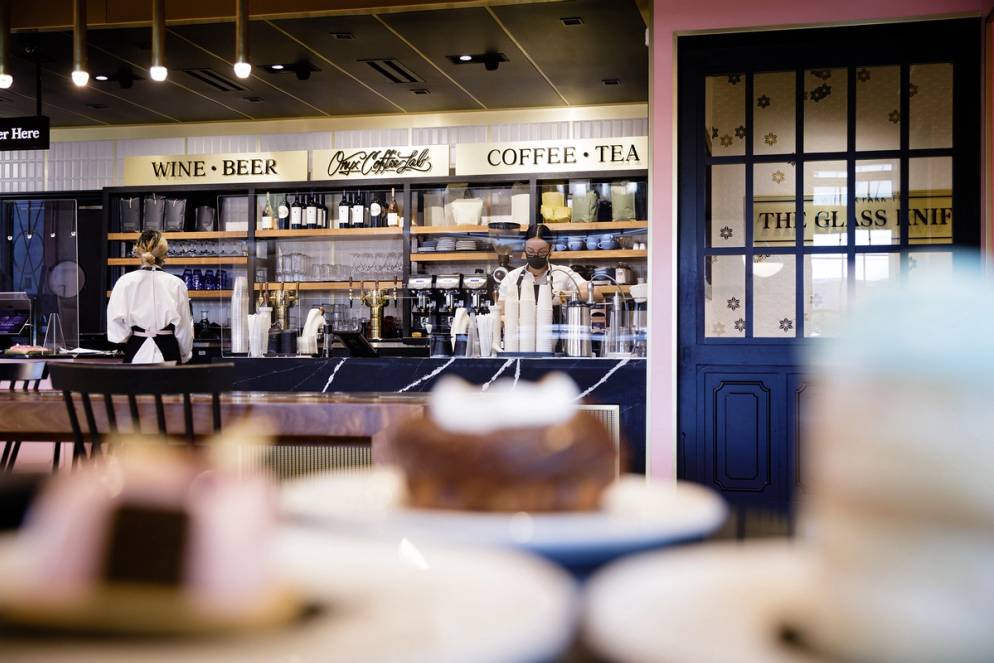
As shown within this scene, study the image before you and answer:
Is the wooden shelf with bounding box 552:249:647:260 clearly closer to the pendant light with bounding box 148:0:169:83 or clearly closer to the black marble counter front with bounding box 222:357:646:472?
the black marble counter front with bounding box 222:357:646:472

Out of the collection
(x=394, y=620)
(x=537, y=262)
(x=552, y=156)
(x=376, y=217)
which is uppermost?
(x=552, y=156)

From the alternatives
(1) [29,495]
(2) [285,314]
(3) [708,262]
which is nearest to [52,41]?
(2) [285,314]

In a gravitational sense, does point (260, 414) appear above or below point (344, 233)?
below

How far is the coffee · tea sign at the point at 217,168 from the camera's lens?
807cm

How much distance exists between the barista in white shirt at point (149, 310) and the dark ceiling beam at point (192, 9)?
154 cm

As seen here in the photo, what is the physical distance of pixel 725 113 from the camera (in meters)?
4.39

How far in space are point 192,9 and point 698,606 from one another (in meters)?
6.12

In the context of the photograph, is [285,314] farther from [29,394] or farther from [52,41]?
[52,41]

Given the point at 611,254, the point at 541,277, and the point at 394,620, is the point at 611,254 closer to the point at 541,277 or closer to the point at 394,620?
the point at 541,277

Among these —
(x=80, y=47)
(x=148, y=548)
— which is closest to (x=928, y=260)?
(x=80, y=47)

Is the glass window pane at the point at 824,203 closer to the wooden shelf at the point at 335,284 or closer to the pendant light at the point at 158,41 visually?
the pendant light at the point at 158,41

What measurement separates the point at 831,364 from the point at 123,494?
358mm

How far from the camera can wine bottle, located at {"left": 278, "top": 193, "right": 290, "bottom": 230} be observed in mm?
8023

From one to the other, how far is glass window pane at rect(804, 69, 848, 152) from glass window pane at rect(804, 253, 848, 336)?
52cm
